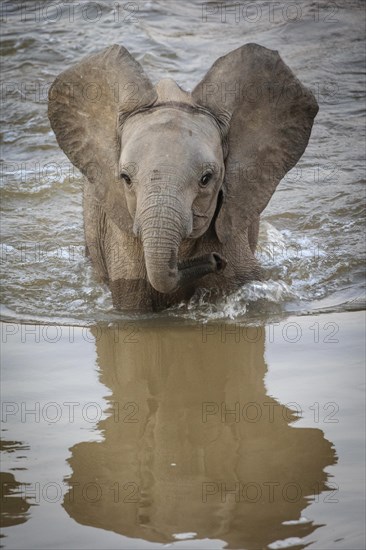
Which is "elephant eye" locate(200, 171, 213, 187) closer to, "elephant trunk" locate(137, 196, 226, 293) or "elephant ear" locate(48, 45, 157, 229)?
"elephant trunk" locate(137, 196, 226, 293)

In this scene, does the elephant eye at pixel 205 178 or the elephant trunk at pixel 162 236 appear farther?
the elephant eye at pixel 205 178

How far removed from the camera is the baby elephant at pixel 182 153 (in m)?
6.40

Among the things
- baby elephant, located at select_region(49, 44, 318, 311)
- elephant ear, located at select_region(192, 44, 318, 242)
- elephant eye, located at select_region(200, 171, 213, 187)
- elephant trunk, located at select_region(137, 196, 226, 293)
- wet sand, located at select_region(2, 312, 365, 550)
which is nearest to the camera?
wet sand, located at select_region(2, 312, 365, 550)

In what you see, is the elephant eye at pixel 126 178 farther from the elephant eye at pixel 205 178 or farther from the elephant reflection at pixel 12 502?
the elephant reflection at pixel 12 502

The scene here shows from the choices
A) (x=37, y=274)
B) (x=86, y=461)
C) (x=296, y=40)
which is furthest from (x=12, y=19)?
(x=86, y=461)

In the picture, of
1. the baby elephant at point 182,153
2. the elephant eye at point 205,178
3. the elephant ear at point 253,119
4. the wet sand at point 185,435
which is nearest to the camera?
the wet sand at point 185,435

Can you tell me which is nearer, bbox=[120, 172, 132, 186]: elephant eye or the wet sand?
the wet sand

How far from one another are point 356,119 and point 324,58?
1870 mm

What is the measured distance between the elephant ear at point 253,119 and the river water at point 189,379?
30.5 inches

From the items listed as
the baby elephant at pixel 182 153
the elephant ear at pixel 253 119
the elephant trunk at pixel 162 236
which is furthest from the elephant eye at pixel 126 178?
the elephant ear at pixel 253 119

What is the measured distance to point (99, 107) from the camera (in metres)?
7.27

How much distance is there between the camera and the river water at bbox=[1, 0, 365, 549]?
4777mm

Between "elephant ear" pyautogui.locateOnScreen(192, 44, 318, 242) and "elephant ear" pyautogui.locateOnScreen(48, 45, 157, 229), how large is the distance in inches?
16.9

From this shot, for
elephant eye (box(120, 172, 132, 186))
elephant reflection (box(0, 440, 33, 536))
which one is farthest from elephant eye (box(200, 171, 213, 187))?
elephant reflection (box(0, 440, 33, 536))
